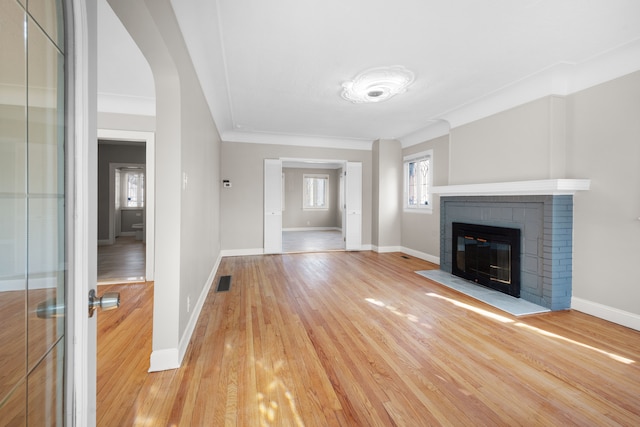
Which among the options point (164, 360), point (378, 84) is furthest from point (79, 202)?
point (378, 84)

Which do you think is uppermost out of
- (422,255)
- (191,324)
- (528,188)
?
(528,188)

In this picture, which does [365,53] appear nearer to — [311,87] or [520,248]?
[311,87]

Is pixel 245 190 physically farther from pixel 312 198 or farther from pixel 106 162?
pixel 312 198

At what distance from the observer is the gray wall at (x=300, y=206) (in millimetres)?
10500

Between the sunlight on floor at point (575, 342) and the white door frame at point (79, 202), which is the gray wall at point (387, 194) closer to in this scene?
the sunlight on floor at point (575, 342)

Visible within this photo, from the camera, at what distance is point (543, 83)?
307 centimetres

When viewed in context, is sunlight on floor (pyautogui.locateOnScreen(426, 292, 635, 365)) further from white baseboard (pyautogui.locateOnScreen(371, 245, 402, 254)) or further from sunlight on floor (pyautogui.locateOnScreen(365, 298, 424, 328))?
white baseboard (pyautogui.locateOnScreen(371, 245, 402, 254))

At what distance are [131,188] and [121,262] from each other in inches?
163

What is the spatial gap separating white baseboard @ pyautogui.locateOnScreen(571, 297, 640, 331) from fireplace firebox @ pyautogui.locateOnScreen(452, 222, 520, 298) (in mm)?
540

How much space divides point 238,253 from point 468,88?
497cm

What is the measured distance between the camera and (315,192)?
11.0 metres

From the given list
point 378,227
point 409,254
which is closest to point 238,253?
point 378,227

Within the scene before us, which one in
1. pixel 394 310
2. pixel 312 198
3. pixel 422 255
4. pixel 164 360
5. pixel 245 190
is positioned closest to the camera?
pixel 164 360

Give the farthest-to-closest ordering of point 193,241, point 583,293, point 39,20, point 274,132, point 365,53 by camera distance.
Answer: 1. point 274,132
2. point 583,293
3. point 365,53
4. point 193,241
5. point 39,20
